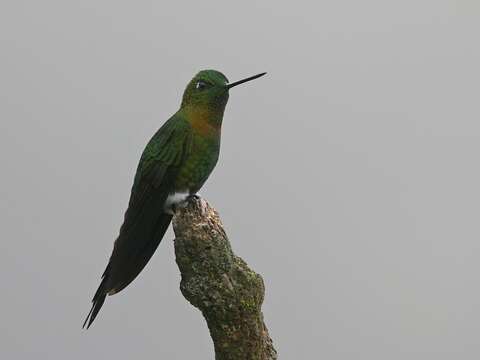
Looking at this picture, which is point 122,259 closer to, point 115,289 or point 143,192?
point 115,289

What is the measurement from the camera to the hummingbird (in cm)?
386

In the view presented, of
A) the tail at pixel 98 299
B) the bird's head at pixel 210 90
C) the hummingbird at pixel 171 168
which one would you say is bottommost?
the tail at pixel 98 299

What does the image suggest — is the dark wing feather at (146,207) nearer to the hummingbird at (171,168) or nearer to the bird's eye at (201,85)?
the hummingbird at (171,168)

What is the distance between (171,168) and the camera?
3.86 m

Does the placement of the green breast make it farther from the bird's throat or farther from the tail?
the tail

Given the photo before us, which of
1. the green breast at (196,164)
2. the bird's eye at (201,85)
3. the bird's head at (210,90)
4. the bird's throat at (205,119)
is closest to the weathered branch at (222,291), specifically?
the green breast at (196,164)

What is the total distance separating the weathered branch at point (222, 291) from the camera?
334 cm

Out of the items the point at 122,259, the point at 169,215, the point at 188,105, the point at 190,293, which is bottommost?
the point at 190,293

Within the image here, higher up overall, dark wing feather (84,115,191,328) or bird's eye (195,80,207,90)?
bird's eye (195,80,207,90)

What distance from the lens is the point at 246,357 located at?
3369mm

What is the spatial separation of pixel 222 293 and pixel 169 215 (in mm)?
893

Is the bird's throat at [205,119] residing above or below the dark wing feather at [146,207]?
above

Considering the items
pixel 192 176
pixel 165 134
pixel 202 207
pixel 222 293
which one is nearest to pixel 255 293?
pixel 222 293

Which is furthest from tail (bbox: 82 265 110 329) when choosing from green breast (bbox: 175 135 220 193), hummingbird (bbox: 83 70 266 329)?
green breast (bbox: 175 135 220 193)
